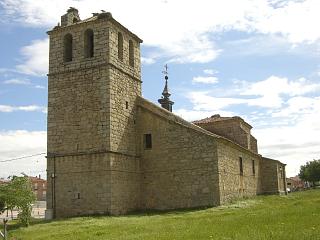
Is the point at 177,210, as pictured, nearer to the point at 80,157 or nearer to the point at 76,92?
the point at 80,157

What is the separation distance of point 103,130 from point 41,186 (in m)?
76.9

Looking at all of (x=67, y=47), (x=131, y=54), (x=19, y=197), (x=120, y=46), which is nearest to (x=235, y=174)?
(x=131, y=54)

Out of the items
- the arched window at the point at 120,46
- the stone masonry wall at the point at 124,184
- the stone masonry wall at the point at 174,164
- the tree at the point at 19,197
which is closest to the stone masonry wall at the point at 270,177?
the stone masonry wall at the point at 174,164

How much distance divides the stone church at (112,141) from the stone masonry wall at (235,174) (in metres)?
0.18

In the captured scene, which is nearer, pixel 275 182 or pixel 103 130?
pixel 103 130

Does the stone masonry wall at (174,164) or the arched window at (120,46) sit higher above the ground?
the arched window at (120,46)

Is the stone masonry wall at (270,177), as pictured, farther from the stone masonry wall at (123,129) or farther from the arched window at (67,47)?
the arched window at (67,47)

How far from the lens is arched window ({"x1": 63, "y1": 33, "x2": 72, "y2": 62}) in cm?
2352

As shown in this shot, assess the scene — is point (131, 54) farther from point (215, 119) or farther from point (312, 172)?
point (312, 172)

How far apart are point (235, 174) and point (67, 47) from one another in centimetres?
1233

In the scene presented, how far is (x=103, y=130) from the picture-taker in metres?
21.4

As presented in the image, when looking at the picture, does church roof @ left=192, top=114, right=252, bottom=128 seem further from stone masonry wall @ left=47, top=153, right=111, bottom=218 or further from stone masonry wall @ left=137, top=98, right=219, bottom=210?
stone masonry wall @ left=47, top=153, right=111, bottom=218

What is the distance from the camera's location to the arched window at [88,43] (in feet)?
75.4

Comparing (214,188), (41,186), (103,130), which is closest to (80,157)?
(103,130)
